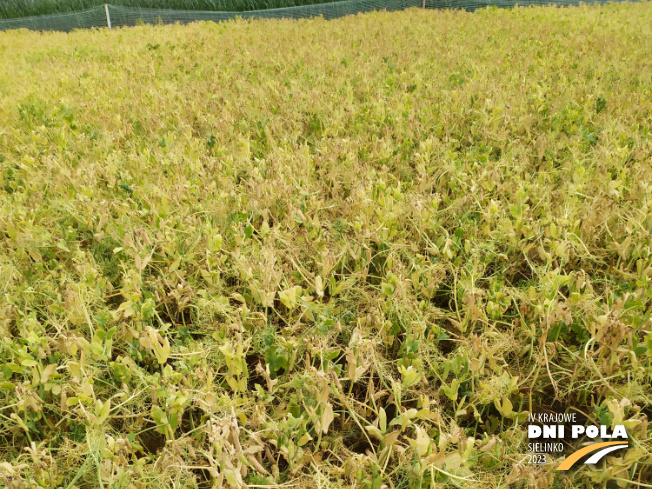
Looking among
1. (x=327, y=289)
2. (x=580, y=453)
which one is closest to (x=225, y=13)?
(x=327, y=289)

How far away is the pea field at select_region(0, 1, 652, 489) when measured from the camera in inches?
56.7

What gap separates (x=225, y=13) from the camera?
13.2 meters

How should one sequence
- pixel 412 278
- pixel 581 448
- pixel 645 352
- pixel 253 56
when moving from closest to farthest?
pixel 581 448
pixel 645 352
pixel 412 278
pixel 253 56

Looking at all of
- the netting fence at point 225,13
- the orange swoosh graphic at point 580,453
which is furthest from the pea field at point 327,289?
the netting fence at point 225,13

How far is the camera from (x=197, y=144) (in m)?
3.36

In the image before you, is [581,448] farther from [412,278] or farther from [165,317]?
[165,317]

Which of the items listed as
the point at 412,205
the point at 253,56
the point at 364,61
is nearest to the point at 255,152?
the point at 412,205

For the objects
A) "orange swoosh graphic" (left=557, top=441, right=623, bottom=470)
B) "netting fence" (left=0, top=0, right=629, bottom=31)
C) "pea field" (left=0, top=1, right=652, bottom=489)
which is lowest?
"orange swoosh graphic" (left=557, top=441, right=623, bottom=470)

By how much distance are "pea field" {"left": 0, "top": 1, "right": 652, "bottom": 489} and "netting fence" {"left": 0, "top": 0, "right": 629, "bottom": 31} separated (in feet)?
35.2

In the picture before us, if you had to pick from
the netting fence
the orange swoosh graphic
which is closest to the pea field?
the orange swoosh graphic

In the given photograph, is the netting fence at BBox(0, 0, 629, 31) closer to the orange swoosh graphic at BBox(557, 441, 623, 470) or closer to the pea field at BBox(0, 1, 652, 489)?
the pea field at BBox(0, 1, 652, 489)

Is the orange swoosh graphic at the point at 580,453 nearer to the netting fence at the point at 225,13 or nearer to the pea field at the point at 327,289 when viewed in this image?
the pea field at the point at 327,289

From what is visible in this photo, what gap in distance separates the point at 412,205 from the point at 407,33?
6.32 metres

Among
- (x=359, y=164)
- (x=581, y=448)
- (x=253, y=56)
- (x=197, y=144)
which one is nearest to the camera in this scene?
(x=581, y=448)
